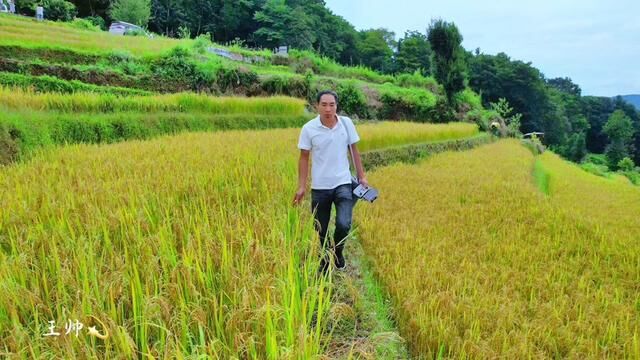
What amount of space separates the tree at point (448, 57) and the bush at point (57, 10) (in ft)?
62.1

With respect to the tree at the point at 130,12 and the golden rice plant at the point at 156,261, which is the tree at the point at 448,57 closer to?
the tree at the point at 130,12

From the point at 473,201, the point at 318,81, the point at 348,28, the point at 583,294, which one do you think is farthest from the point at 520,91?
the point at 583,294

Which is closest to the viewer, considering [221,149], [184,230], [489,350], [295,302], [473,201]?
[295,302]

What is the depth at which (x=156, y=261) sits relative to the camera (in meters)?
2.04

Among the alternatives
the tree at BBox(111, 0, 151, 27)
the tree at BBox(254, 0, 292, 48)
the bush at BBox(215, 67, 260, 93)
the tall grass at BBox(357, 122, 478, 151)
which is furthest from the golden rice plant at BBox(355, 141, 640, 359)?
the tree at BBox(254, 0, 292, 48)

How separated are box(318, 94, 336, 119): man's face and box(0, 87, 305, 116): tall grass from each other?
4829 mm

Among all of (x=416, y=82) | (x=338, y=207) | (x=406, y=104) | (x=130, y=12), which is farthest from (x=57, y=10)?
(x=338, y=207)

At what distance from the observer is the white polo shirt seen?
316 cm

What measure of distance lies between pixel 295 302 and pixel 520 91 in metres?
47.4

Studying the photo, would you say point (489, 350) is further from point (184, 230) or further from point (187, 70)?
point (187, 70)

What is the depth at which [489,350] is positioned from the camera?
2.13 m

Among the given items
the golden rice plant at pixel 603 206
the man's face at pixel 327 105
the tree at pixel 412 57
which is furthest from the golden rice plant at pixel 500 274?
the tree at pixel 412 57

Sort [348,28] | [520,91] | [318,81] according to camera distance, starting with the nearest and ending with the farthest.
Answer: [318,81] → [520,91] → [348,28]

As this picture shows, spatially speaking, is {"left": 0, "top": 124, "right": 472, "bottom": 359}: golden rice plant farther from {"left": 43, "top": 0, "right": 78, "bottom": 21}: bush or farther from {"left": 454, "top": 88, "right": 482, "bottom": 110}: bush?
{"left": 43, "top": 0, "right": 78, "bottom": 21}: bush
